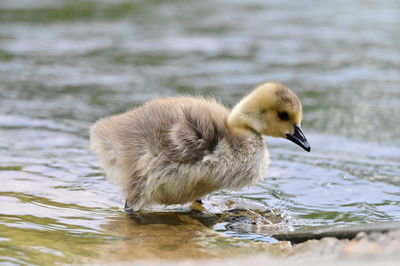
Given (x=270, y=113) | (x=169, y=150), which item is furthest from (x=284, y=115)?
(x=169, y=150)

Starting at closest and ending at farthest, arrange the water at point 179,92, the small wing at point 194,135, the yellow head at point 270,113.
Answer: the water at point 179,92 < the small wing at point 194,135 < the yellow head at point 270,113

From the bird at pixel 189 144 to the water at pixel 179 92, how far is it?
9.9 inches

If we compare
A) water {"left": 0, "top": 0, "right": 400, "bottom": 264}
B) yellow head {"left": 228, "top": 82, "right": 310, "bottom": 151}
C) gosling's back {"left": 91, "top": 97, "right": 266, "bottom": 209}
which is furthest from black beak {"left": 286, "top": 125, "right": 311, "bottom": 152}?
water {"left": 0, "top": 0, "right": 400, "bottom": 264}

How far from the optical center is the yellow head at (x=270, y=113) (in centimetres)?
510

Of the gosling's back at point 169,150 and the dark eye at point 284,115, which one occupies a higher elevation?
the dark eye at point 284,115

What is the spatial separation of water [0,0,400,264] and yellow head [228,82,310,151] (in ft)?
1.87

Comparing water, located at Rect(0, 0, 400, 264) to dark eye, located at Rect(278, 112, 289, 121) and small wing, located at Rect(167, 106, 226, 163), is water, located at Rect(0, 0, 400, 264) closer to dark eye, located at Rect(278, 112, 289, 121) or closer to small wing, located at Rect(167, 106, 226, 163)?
small wing, located at Rect(167, 106, 226, 163)

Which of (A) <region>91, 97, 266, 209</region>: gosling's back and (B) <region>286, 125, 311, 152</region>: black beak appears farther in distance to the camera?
(B) <region>286, 125, 311, 152</region>: black beak

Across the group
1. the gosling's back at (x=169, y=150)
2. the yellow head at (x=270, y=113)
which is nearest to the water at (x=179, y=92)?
the gosling's back at (x=169, y=150)

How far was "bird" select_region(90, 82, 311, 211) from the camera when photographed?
190 inches

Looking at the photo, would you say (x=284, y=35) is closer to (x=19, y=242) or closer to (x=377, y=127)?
(x=377, y=127)

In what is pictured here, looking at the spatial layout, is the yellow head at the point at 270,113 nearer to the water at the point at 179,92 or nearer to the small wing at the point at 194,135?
the small wing at the point at 194,135

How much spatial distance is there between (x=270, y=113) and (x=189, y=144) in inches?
26.3

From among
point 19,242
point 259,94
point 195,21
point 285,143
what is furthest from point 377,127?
point 195,21
